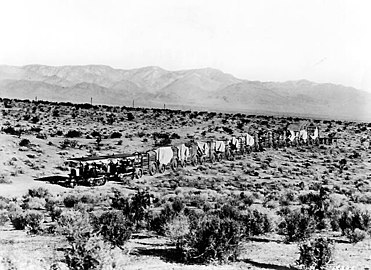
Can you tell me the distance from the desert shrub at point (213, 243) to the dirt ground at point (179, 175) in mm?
378

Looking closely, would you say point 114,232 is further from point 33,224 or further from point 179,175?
point 179,175

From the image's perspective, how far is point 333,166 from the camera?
3862 centimetres

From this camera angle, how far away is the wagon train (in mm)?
28000

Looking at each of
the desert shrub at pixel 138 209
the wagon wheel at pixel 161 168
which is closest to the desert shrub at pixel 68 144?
the wagon wheel at pixel 161 168

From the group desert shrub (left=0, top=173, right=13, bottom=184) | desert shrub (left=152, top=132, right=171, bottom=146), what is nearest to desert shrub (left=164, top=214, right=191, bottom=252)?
desert shrub (left=0, top=173, right=13, bottom=184)

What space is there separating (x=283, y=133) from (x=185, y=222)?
34406 mm

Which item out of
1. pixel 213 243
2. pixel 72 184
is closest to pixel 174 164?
pixel 72 184

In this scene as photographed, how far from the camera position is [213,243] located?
1280cm

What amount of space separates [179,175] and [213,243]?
64.6ft

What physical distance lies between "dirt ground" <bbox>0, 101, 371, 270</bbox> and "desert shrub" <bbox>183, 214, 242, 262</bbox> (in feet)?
1.24

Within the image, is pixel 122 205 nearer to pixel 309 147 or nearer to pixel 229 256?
pixel 229 256

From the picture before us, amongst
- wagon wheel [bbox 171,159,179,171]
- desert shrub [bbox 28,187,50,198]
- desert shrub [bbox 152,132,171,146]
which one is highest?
desert shrub [bbox 152,132,171,146]

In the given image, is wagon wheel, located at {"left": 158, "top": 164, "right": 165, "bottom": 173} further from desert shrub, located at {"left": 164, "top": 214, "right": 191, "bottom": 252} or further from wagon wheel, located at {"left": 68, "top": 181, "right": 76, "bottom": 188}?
desert shrub, located at {"left": 164, "top": 214, "right": 191, "bottom": 252}

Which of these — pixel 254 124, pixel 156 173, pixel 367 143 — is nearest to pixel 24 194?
pixel 156 173
